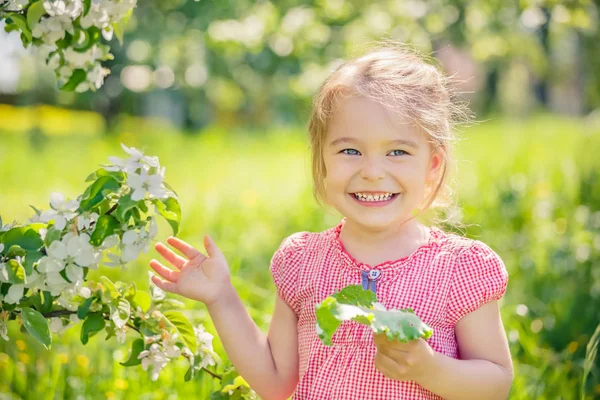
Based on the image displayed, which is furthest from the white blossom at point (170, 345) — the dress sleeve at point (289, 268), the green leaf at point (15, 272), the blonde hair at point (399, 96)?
the blonde hair at point (399, 96)

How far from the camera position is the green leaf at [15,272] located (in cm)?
147

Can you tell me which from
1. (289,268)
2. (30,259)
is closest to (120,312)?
(30,259)

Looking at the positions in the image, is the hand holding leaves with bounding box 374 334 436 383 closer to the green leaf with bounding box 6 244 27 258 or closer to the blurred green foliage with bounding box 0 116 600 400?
the green leaf with bounding box 6 244 27 258

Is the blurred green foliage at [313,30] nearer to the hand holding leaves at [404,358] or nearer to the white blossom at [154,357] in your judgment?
the white blossom at [154,357]

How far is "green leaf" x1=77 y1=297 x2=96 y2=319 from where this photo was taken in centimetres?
160

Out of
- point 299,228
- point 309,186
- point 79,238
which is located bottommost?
point 299,228

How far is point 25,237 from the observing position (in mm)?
1497

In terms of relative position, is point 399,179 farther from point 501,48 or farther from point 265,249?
point 501,48

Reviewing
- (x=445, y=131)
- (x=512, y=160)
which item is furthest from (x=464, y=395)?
(x=512, y=160)

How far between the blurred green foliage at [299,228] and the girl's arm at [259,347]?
0.50 metres

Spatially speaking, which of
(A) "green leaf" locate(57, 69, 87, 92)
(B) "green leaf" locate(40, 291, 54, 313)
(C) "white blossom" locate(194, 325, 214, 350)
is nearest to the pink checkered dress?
(C) "white blossom" locate(194, 325, 214, 350)

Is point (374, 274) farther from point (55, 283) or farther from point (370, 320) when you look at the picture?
point (55, 283)

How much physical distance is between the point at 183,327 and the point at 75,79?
61cm

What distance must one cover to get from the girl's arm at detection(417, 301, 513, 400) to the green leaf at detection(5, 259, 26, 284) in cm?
80
